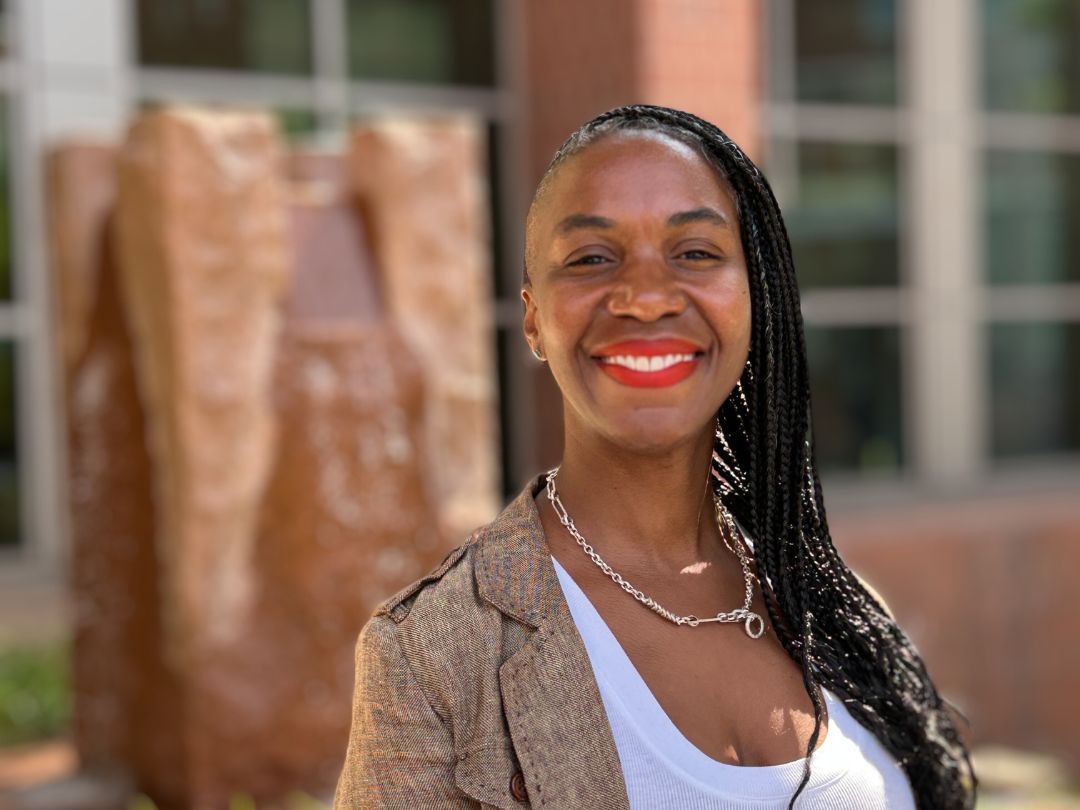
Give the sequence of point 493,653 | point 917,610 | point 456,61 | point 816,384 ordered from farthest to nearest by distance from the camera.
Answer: point 816,384, point 456,61, point 917,610, point 493,653

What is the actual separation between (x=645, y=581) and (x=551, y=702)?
0.24m

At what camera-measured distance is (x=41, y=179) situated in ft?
22.9

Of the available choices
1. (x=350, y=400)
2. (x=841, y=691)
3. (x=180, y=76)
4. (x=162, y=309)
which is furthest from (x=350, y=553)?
(x=180, y=76)

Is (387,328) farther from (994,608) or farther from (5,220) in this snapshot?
(994,608)

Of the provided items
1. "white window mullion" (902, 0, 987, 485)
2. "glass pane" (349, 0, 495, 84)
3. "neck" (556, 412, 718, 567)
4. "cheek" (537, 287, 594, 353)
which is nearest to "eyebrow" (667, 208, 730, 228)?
"cheek" (537, 287, 594, 353)

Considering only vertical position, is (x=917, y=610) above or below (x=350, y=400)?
below

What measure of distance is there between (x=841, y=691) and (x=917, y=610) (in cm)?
532

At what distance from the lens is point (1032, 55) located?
9227 mm

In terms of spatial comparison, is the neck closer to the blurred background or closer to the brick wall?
the blurred background

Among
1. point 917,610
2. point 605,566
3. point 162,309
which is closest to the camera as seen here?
point 605,566

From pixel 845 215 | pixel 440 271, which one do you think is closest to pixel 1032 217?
pixel 845 215

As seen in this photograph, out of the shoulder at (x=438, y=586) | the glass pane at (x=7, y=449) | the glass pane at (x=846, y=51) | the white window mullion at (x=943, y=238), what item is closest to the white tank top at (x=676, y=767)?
the shoulder at (x=438, y=586)

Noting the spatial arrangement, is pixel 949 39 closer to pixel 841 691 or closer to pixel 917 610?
pixel 917 610

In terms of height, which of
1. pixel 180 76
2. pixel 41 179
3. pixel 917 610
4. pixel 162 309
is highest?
pixel 180 76
